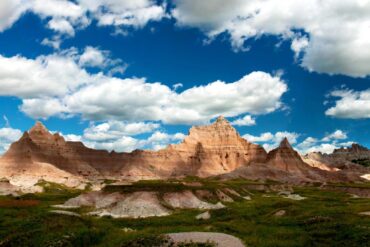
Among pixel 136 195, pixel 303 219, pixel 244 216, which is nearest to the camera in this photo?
pixel 303 219

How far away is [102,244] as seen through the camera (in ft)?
129

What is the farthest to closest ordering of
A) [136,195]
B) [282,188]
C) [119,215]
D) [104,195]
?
[282,188], [104,195], [136,195], [119,215]

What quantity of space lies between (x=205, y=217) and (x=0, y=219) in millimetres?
31869

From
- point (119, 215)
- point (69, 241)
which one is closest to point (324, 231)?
point (69, 241)

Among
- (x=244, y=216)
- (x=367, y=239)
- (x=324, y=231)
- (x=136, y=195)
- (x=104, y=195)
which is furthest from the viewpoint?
(x=104, y=195)

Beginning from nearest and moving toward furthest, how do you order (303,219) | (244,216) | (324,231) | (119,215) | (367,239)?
(367,239) < (324,231) < (303,219) < (244,216) < (119,215)

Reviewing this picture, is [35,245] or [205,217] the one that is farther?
[205,217]

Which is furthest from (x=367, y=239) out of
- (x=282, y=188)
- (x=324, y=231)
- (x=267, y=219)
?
(x=282, y=188)

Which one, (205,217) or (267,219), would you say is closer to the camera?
→ (267,219)

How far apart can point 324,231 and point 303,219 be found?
11.2 metres

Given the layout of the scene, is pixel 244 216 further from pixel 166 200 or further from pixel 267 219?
pixel 166 200

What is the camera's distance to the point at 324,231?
45438 millimetres

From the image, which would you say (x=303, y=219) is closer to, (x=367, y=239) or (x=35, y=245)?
(x=367, y=239)

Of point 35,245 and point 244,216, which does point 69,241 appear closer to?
point 35,245
